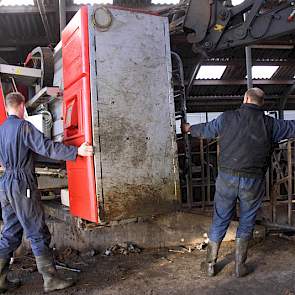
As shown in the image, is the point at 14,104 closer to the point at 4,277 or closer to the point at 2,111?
the point at 2,111

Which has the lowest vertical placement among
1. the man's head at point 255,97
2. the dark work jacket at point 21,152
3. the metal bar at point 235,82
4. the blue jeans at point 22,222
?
the blue jeans at point 22,222

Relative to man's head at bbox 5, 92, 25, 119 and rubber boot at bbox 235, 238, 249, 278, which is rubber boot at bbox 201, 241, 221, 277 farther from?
man's head at bbox 5, 92, 25, 119

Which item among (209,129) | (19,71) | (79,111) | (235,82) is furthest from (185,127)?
(235,82)

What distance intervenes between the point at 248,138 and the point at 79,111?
147 centimetres

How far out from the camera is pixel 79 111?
304 cm

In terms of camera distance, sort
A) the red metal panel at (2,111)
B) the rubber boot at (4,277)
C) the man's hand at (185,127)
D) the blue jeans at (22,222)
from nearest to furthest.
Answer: the blue jeans at (22,222)
the rubber boot at (4,277)
the man's hand at (185,127)
the red metal panel at (2,111)

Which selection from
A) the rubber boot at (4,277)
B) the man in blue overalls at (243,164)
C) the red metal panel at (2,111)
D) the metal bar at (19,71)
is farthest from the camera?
the metal bar at (19,71)

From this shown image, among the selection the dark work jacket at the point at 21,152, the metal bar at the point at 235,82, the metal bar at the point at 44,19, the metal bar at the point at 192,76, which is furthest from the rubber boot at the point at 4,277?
the metal bar at the point at 235,82

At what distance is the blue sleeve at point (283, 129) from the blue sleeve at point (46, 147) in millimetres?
1777

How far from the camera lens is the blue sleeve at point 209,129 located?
3436 millimetres

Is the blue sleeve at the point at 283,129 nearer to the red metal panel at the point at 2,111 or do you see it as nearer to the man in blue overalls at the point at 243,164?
the man in blue overalls at the point at 243,164

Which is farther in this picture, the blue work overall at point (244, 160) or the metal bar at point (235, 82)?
the metal bar at point (235, 82)

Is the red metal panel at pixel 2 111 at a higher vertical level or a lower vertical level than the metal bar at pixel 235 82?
lower

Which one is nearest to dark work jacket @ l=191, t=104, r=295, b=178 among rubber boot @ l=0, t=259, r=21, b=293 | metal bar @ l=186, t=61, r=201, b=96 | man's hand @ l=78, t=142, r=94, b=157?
man's hand @ l=78, t=142, r=94, b=157
